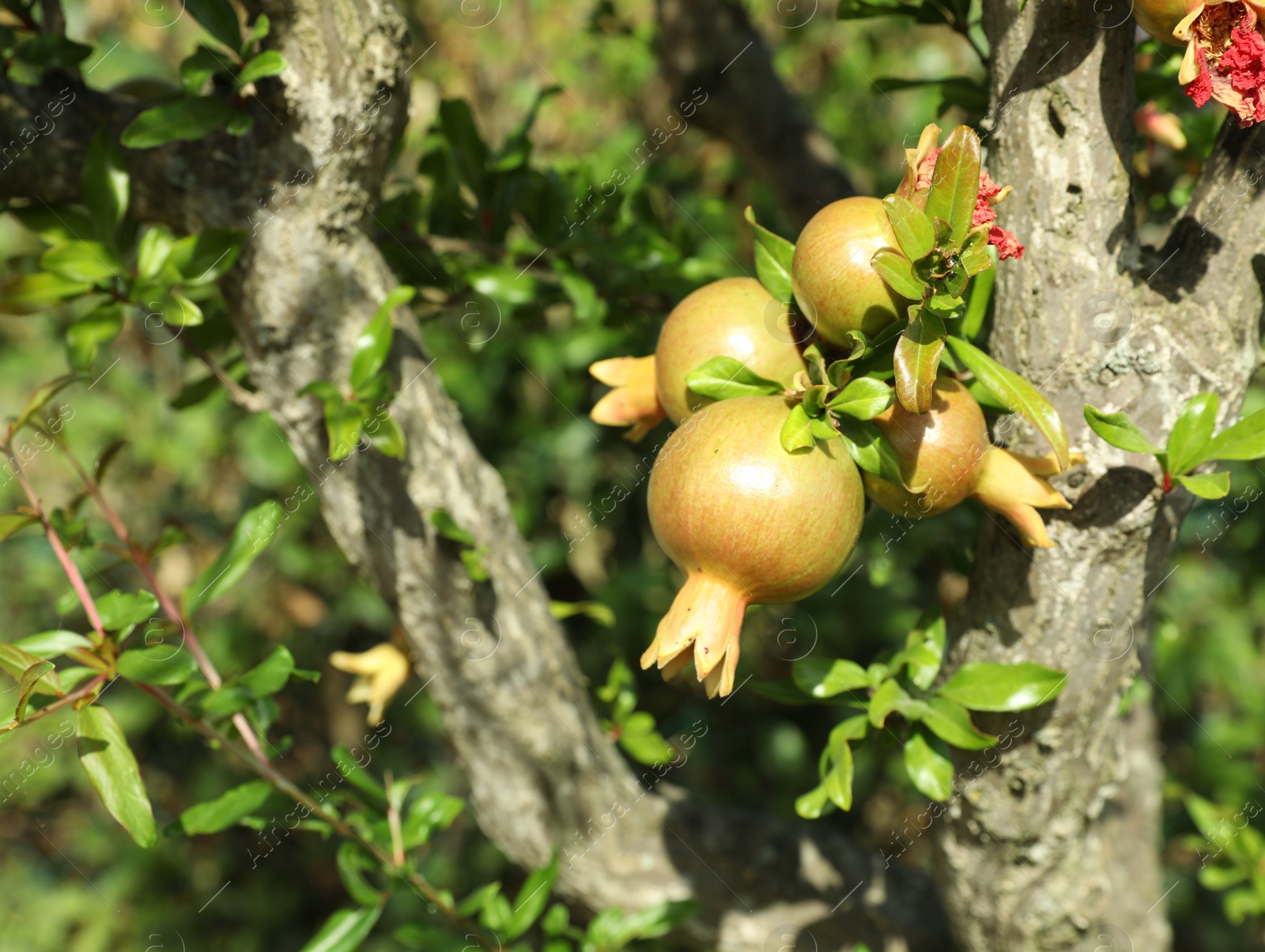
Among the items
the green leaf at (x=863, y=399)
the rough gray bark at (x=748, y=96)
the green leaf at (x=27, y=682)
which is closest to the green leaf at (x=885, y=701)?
the green leaf at (x=863, y=399)

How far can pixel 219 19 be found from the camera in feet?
2.72

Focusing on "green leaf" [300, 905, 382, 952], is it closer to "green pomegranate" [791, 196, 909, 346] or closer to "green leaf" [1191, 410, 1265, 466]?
"green pomegranate" [791, 196, 909, 346]

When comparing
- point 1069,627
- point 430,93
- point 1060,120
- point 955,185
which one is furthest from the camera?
point 430,93

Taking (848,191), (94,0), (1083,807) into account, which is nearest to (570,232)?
(848,191)

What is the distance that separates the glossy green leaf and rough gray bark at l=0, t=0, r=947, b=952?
0.31 metres

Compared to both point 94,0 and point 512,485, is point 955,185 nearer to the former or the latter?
point 512,485

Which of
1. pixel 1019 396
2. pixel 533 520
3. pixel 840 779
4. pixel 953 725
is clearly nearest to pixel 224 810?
pixel 840 779

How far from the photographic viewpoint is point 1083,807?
90 cm

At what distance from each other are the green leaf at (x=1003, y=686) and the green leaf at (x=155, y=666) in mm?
642

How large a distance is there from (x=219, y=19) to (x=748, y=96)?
2.82 feet

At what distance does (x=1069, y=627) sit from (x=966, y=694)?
109 millimetres

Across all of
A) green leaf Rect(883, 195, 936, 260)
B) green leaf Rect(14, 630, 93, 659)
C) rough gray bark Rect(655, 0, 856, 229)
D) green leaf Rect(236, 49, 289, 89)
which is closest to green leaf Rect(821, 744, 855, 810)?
green leaf Rect(883, 195, 936, 260)

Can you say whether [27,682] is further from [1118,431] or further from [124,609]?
[1118,431]

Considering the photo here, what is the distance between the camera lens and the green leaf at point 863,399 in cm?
58
